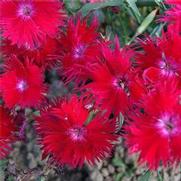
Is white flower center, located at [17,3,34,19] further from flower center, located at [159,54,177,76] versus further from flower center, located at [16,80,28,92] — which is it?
flower center, located at [159,54,177,76]

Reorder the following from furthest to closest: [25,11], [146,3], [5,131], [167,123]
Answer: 1. [146,3]
2. [5,131]
3. [25,11]
4. [167,123]

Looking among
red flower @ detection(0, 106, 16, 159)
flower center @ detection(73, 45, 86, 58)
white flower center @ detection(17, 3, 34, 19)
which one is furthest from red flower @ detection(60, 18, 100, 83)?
red flower @ detection(0, 106, 16, 159)

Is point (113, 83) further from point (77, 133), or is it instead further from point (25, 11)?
point (25, 11)

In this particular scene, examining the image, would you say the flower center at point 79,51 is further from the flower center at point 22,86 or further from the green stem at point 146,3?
the green stem at point 146,3

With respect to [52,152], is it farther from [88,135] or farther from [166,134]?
[166,134]

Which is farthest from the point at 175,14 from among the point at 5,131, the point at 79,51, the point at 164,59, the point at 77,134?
the point at 5,131

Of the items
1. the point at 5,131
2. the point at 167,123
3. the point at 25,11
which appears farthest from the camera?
the point at 5,131
